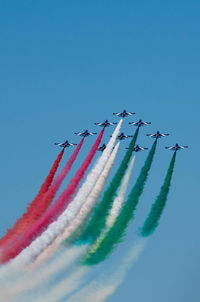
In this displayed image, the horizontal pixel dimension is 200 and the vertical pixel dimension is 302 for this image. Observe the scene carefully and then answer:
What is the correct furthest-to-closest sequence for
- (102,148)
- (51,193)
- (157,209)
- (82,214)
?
1. (102,148)
2. (51,193)
3. (157,209)
4. (82,214)

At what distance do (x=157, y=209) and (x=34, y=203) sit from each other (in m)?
15.2

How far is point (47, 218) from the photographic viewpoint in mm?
118312

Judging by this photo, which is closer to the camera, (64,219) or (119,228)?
(64,219)

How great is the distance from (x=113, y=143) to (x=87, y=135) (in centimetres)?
732

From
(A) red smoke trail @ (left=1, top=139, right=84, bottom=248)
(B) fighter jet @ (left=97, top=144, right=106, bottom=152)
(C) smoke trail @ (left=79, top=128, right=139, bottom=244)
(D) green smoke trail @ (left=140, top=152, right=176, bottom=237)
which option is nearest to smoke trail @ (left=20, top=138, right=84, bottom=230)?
(A) red smoke trail @ (left=1, top=139, right=84, bottom=248)

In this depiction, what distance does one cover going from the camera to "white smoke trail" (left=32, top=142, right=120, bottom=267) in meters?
115

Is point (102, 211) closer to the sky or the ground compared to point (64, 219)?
closer to the sky

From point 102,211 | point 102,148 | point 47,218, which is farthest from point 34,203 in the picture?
point 102,148

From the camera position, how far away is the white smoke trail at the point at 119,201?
120312mm

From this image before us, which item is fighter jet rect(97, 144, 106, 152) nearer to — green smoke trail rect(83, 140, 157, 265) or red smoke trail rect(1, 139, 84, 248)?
red smoke trail rect(1, 139, 84, 248)

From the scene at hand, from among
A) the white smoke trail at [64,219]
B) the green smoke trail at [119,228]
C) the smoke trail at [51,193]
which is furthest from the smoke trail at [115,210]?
the smoke trail at [51,193]

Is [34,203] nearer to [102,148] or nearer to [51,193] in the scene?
[51,193]

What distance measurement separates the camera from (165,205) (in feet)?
400

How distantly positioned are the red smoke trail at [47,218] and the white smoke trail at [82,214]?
2025 mm
